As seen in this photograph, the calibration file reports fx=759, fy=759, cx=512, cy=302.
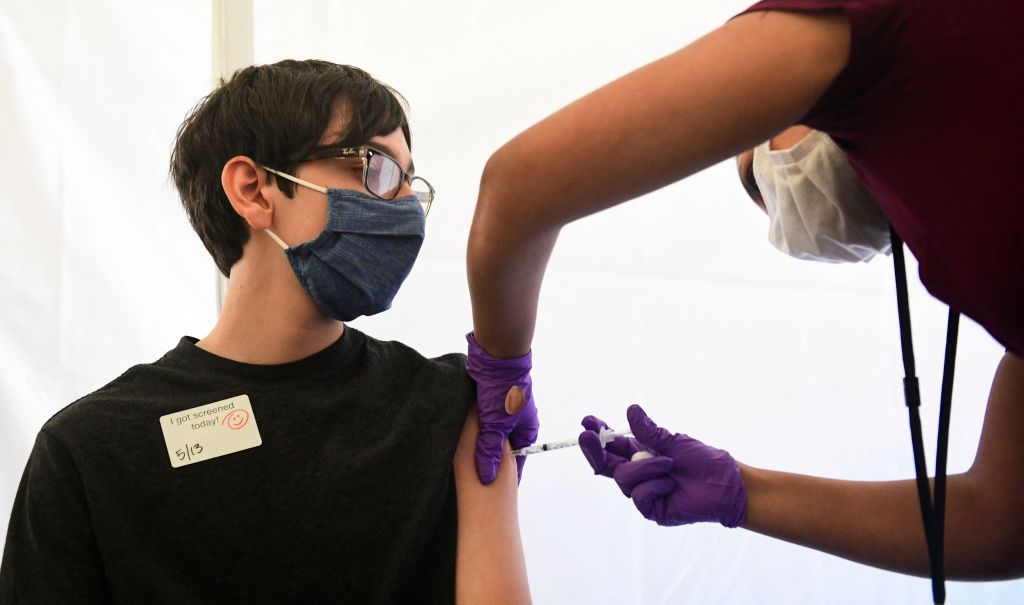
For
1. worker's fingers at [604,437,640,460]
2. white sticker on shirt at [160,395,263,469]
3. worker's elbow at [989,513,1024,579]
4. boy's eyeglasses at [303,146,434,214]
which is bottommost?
worker's elbow at [989,513,1024,579]

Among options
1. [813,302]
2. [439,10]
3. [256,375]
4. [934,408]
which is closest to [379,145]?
[256,375]

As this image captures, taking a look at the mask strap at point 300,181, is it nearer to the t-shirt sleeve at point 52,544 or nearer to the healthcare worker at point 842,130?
the healthcare worker at point 842,130

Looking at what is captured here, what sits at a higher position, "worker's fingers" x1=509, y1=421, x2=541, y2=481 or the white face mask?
the white face mask

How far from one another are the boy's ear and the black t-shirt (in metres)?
0.24

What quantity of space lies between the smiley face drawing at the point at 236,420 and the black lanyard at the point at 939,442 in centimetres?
98

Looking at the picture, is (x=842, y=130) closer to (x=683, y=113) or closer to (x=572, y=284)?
(x=683, y=113)

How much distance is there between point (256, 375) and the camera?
48.2 inches

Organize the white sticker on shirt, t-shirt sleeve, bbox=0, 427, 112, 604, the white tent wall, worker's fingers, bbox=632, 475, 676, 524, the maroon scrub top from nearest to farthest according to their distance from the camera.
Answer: the maroon scrub top
t-shirt sleeve, bbox=0, 427, 112, 604
the white sticker on shirt
worker's fingers, bbox=632, 475, 676, 524
the white tent wall

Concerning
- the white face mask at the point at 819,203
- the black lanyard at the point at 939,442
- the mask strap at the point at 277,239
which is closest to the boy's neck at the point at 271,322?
the mask strap at the point at 277,239

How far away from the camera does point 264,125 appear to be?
129 cm

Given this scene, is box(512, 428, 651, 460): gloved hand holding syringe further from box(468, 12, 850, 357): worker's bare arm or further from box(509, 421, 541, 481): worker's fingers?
box(468, 12, 850, 357): worker's bare arm

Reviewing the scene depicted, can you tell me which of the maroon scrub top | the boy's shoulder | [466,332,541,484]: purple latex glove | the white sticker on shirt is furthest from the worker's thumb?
the maroon scrub top

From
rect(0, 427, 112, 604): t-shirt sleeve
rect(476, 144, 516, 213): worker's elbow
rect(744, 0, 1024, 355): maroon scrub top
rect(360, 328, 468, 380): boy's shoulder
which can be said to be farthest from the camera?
rect(360, 328, 468, 380): boy's shoulder

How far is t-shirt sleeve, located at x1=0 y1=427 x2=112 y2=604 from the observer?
103 cm
